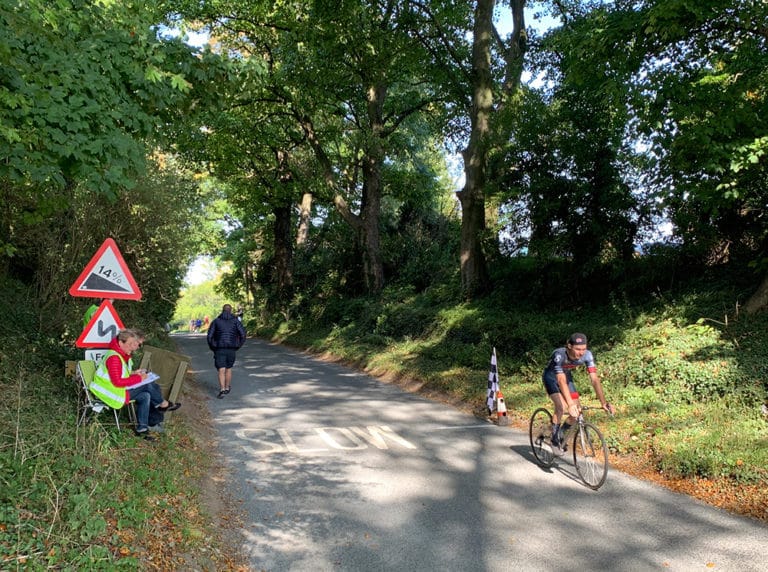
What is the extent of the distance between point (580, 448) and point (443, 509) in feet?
6.79

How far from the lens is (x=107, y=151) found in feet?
19.0

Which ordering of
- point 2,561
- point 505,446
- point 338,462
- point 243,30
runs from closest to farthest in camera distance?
point 2,561, point 338,462, point 505,446, point 243,30

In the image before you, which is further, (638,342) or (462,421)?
(638,342)

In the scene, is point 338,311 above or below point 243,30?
below

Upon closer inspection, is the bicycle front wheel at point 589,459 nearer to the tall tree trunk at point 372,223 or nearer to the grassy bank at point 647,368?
the grassy bank at point 647,368

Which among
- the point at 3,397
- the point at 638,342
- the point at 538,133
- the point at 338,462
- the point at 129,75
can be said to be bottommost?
the point at 338,462

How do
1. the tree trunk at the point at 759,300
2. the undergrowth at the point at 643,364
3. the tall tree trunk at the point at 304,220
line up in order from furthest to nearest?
1. the tall tree trunk at the point at 304,220
2. the tree trunk at the point at 759,300
3. the undergrowth at the point at 643,364

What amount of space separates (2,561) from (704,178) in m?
11.3

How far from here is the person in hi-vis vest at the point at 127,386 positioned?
5.98 metres

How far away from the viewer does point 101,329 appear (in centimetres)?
667

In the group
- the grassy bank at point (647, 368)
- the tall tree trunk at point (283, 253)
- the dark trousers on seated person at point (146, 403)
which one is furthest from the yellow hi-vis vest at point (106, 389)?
the tall tree trunk at point (283, 253)

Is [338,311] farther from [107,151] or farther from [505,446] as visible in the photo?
[107,151]

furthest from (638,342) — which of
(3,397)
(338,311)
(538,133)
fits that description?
(338,311)

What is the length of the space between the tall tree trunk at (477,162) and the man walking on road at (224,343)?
322 inches
